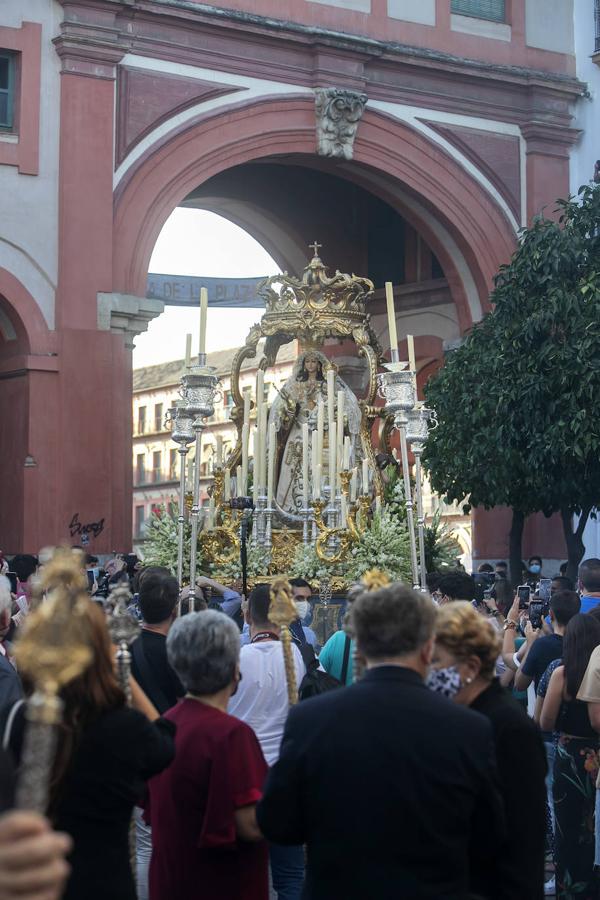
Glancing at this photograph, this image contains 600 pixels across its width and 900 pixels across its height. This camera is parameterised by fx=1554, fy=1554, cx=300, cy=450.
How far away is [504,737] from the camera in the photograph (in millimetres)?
4312

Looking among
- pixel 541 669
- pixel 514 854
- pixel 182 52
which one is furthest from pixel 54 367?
pixel 514 854

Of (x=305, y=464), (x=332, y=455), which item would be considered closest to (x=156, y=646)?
(x=332, y=455)

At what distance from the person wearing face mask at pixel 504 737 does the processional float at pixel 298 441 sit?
20.1ft

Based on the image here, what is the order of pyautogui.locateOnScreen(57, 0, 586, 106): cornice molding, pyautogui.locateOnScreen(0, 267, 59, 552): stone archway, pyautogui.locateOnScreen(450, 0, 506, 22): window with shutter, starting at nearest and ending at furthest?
pyautogui.locateOnScreen(0, 267, 59, 552): stone archway, pyautogui.locateOnScreen(57, 0, 586, 106): cornice molding, pyautogui.locateOnScreen(450, 0, 506, 22): window with shutter

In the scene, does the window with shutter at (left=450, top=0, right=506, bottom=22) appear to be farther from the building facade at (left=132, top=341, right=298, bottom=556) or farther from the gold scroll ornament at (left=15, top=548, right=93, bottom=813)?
the building facade at (left=132, top=341, right=298, bottom=556)

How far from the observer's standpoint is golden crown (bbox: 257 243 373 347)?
15.9 meters

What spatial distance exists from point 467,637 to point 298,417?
37.1ft

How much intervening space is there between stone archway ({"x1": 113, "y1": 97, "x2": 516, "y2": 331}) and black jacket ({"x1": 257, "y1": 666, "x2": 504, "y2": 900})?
16.0 metres

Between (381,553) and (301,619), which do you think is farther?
(381,553)

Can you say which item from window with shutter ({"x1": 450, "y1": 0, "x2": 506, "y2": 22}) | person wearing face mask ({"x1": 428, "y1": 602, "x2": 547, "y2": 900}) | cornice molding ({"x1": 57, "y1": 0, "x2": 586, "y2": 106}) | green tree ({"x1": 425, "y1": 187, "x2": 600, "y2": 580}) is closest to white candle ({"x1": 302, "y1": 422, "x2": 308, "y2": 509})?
green tree ({"x1": 425, "y1": 187, "x2": 600, "y2": 580})

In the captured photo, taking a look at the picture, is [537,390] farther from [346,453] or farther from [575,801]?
[575,801]

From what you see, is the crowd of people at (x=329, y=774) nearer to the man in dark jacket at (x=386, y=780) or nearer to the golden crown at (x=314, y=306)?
the man in dark jacket at (x=386, y=780)

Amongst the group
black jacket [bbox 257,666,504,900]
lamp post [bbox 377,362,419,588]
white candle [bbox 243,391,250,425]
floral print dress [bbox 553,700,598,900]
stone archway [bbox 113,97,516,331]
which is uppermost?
stone archway [bbox 113,97,516,331]

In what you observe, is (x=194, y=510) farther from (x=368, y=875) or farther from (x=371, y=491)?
(x=368, y=875)
